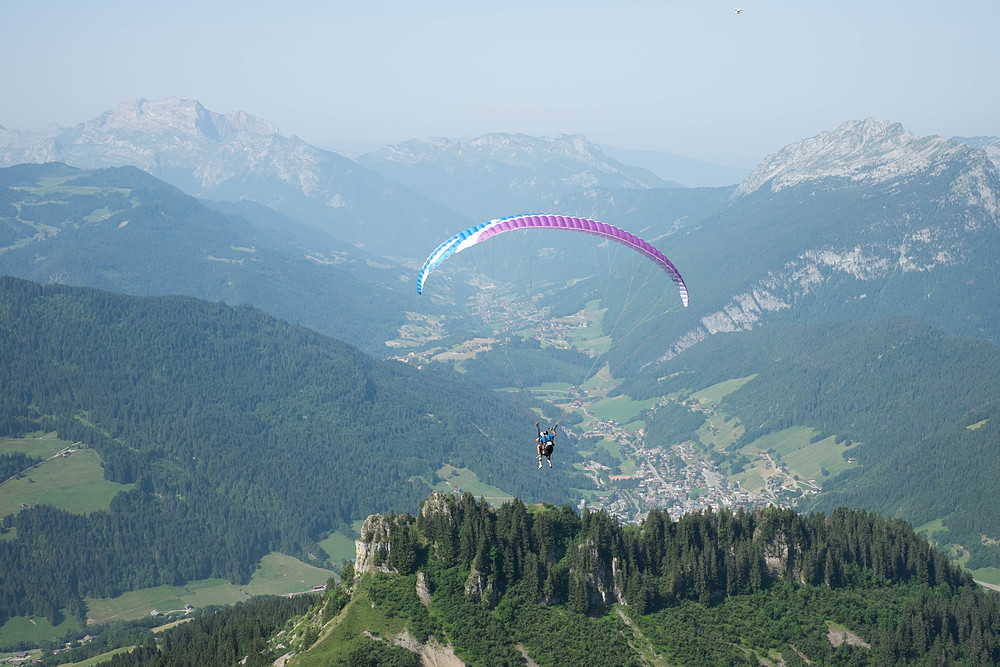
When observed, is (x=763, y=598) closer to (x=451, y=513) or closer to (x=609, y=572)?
(x=609, y=572)

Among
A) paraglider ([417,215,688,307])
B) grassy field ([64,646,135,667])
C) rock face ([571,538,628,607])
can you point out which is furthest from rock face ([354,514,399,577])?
A: grassy field ([64,646,135,667])

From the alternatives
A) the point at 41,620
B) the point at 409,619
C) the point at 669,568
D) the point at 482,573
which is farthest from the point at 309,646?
the point at 41,620

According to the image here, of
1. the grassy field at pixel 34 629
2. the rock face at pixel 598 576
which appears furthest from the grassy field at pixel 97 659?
the rock face at pixel 598 576

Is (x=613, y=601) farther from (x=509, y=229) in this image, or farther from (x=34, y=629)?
(x=34, y=629)

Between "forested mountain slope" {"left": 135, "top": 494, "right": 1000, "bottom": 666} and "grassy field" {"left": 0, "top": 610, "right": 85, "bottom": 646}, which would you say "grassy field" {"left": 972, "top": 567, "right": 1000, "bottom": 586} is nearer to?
"forested mountain slope" {"left": 135, "top": 494, "right": 1000, "bottom": 666}

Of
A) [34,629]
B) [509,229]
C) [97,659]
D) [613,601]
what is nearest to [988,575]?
[613,601]

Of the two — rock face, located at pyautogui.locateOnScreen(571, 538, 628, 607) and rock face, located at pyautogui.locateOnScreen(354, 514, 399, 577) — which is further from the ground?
rock face, located at pyautogui.locateOnScreen(354, 514, 399, 577)

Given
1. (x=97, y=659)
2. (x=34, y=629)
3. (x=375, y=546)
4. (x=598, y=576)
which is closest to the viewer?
(x=375, y=546)

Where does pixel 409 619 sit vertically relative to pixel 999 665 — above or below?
above

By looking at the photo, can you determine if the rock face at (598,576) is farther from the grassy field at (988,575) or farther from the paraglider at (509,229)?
the grassy field at (988,575)
